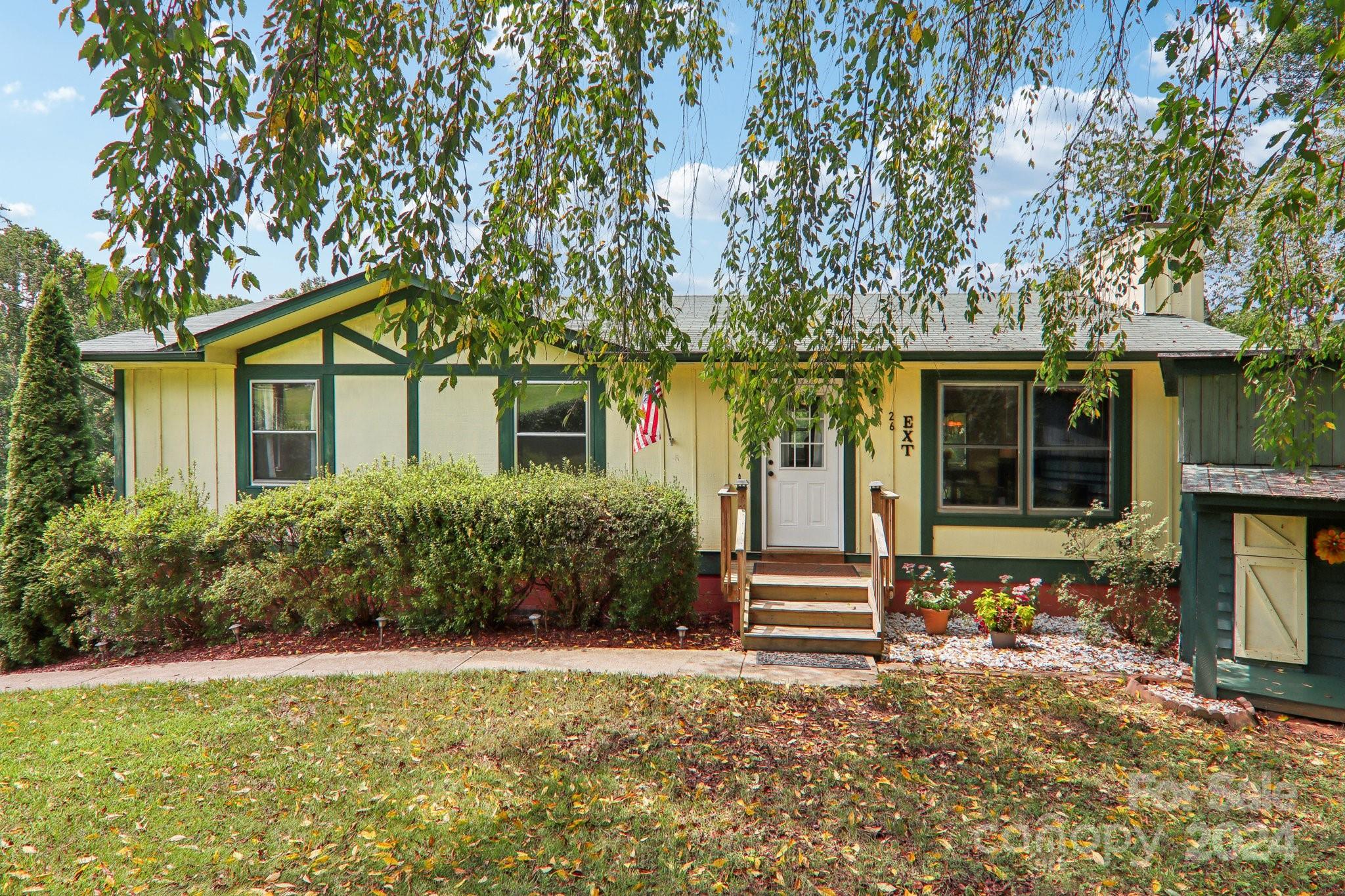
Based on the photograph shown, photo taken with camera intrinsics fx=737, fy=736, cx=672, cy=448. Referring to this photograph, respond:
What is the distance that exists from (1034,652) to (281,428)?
358 inches

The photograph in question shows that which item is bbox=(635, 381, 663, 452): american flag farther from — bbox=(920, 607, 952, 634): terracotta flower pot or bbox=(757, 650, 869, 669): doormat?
bbox=(920, 607, 952, 634): terracotta flower pot

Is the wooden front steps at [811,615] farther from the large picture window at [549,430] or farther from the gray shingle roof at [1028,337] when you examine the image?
the large picture window at [549,430]

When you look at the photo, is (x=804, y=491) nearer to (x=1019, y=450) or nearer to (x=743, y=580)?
(x=743, y=580)

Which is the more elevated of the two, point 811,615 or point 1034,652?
point 811,615

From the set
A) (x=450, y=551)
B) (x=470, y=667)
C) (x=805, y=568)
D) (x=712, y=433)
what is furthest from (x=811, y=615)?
(x=450, y=551)

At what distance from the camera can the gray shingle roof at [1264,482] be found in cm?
527

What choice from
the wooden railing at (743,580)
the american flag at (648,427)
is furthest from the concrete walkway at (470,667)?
the american flag at (648,427)

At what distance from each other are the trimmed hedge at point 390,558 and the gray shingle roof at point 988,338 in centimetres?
198

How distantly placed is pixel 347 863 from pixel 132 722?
307 cm

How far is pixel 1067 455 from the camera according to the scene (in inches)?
336

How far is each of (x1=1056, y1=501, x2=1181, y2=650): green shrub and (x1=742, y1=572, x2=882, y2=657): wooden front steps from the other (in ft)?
7.71

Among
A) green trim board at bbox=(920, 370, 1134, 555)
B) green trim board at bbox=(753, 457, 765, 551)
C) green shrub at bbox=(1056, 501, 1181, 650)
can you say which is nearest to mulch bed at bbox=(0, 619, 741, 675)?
green trim board at bbox=(753, 457, 765, 551)

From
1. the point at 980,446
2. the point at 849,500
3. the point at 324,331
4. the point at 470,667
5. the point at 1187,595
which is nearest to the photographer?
the point at 1187,595

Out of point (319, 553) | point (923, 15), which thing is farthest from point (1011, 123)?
point (319, 553)
